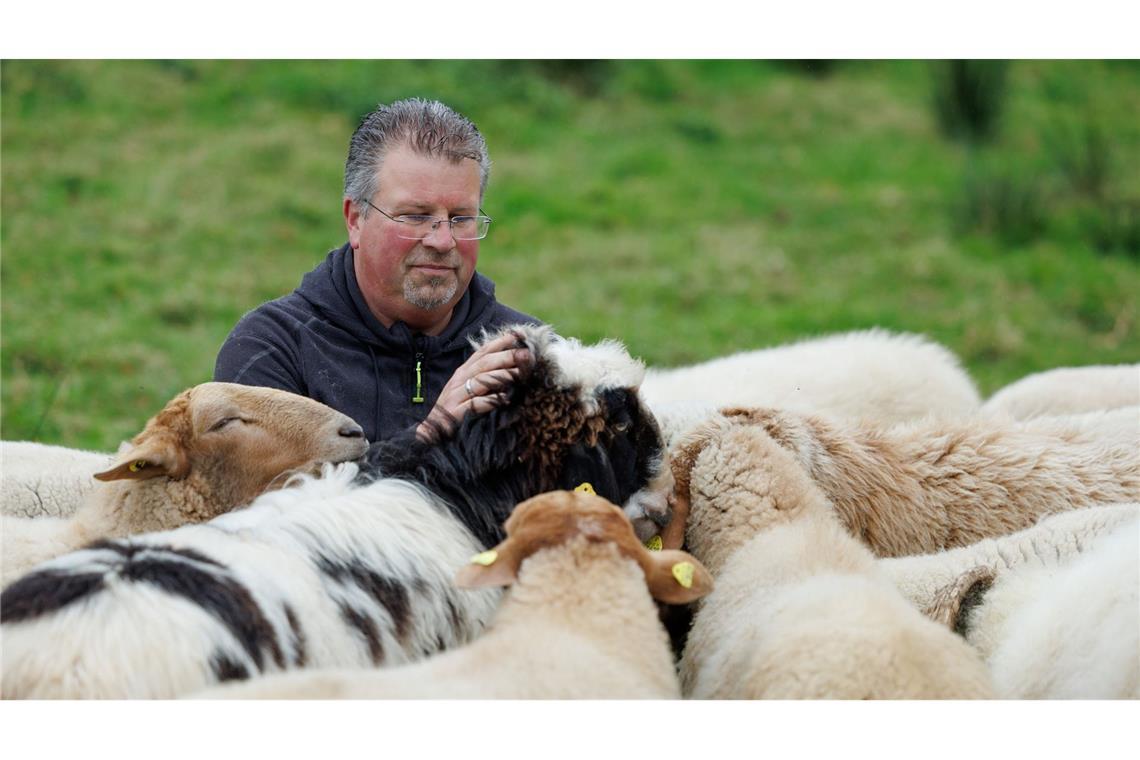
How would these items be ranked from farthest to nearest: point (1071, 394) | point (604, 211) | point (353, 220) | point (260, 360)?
1. point (604, 211)
2. point (1071, 394)
3. point (353, 220)
4. point (260, 360)

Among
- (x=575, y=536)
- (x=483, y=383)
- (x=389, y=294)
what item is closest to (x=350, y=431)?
(x=483, y=383)

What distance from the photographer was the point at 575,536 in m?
3.64

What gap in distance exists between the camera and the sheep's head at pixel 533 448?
13.8 feet

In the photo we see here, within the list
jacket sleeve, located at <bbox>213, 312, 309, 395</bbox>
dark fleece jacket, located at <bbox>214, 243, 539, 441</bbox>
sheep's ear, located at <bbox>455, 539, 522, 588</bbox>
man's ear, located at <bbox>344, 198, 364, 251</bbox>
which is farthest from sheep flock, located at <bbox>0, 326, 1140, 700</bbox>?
man's ear, located at <bbox>344, 198, 364, 251</bbox>

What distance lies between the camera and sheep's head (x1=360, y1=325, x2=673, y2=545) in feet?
13.8

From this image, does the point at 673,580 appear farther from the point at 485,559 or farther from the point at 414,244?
the point at 414,244

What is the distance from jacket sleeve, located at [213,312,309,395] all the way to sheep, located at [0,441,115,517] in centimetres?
70

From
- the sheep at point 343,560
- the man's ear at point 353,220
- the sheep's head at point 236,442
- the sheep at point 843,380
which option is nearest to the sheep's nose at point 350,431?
the sheep's head at point 236,442

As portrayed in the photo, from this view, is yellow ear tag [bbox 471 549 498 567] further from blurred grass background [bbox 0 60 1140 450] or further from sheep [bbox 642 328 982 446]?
blurred grass background [bbox 0 60 1140 450]

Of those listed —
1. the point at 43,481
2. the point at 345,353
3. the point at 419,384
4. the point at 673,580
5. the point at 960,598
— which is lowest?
the point at 43,481

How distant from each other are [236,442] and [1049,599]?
288 centimetres

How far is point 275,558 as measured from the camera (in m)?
3.62

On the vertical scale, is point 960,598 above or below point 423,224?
below
